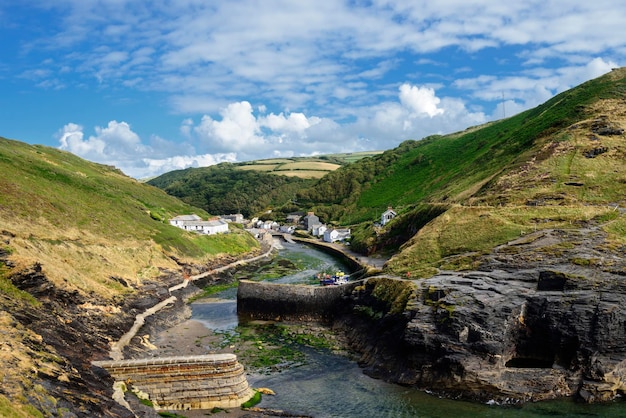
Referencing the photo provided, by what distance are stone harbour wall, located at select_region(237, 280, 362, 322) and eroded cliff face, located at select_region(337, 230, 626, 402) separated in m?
10.6

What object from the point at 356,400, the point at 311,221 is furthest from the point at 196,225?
the point at 356,400

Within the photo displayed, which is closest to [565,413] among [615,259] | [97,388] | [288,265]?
[615,259]

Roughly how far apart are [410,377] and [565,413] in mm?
10797

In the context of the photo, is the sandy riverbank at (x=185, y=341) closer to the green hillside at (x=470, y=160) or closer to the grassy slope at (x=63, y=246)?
the grassy slope at (x=63, y=246)

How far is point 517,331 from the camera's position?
3897 cm

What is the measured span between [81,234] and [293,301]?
3423 centimetres

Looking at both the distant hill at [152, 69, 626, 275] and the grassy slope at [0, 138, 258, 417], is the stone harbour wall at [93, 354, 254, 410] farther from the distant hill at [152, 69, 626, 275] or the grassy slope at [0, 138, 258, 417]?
the distant hill at [152, 69, 626, 275]

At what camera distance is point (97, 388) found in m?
28.9

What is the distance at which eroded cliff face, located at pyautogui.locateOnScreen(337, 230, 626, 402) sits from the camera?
35.3 m

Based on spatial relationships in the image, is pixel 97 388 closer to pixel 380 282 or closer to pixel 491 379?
pixel 491 379

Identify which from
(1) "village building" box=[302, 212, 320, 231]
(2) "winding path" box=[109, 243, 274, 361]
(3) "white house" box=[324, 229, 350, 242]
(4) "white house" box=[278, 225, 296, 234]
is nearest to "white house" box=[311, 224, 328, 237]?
(1) "village building" box=[302, 212, 320, 231]

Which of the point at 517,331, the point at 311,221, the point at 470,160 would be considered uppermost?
the point at 470,160

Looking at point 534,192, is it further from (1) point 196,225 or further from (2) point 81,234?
(1) point 196,225

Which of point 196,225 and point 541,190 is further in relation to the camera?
point 196,225
